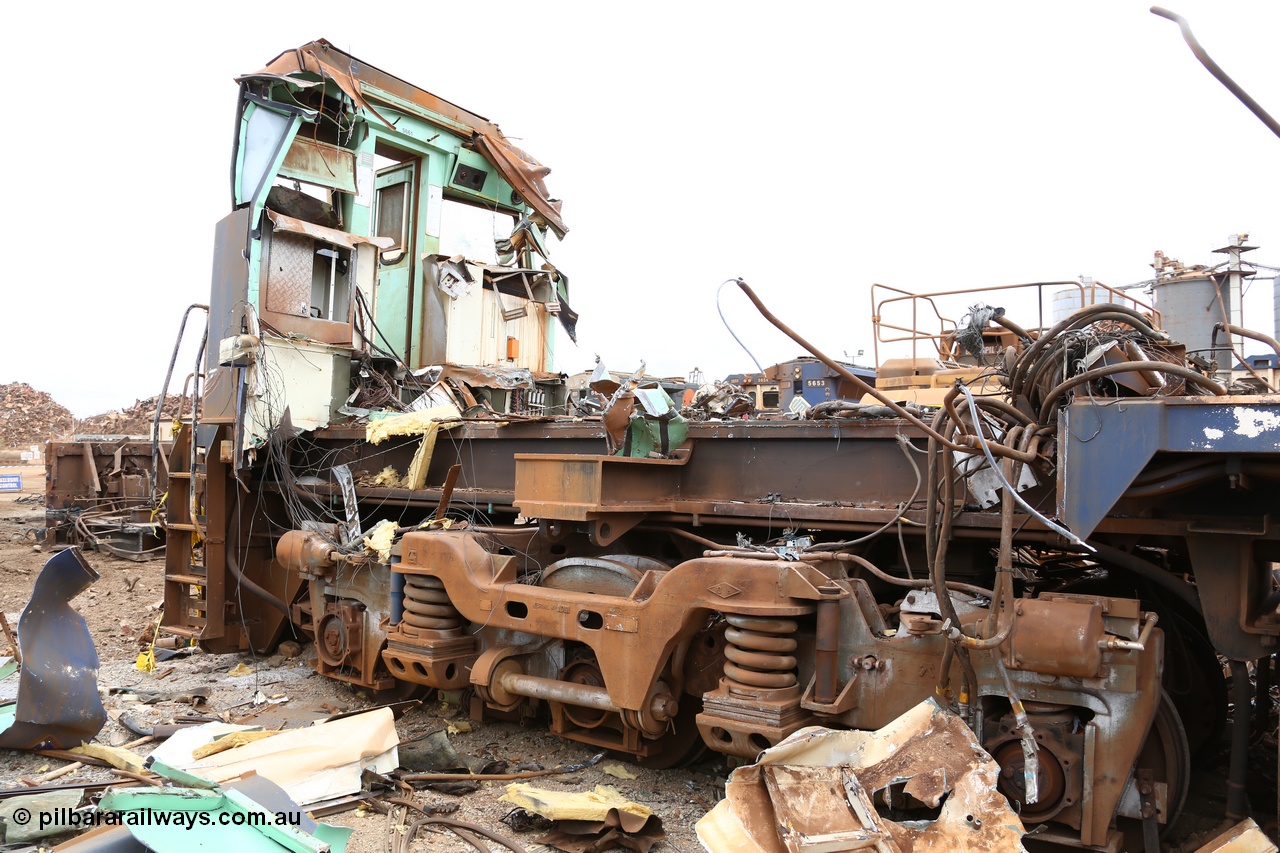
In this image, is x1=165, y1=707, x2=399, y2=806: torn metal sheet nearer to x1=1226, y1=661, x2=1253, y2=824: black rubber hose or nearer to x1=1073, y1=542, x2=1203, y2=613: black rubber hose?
x1=1073, y1=542, x2=1203, y2=613: black rubber hose

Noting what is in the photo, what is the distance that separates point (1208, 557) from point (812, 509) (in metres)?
1.76

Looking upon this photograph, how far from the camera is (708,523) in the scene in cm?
534

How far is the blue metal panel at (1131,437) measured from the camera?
2.97 metres

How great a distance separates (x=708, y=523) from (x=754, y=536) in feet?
1.01

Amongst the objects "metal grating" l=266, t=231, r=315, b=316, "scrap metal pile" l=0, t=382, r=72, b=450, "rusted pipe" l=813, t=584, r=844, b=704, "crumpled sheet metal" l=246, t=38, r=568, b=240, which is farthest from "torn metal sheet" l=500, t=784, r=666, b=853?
"scrap metal pile" l=0, t=382, r=72, b=450

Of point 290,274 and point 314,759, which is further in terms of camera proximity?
point 290,274

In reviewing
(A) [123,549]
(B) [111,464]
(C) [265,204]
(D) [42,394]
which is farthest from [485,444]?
(D) [42,394]

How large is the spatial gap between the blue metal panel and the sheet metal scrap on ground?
10 mm

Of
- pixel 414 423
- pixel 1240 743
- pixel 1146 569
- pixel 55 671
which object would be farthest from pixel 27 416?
pixel 1240 743

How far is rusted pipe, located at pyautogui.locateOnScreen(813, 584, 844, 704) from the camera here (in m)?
3.97

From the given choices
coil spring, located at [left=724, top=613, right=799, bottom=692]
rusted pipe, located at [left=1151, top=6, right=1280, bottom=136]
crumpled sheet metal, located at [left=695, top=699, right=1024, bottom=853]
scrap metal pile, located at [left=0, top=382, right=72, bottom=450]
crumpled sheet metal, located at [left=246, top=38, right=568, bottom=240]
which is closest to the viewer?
rusted pipe, located at [left=1151, top=6, right=1280, bottom=136]

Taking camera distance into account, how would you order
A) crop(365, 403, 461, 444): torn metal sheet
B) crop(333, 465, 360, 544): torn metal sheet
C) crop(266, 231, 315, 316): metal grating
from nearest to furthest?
crop(333, 465, 360, 544): torn metal sheet < crop(365, 403, 461, 444): torn metal sheet < crop(266, 231, 315, 316): metal grating

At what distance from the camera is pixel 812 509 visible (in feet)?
15.5

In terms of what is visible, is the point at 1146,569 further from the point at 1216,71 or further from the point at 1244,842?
the point at 1216,71
